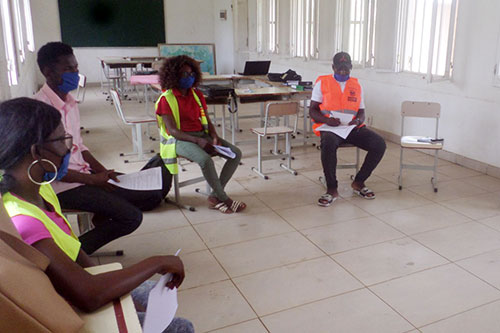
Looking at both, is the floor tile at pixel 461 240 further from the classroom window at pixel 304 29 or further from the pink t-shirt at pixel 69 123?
the classroom window at pixel 304 29

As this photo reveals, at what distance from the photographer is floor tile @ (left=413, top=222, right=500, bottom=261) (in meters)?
2.87

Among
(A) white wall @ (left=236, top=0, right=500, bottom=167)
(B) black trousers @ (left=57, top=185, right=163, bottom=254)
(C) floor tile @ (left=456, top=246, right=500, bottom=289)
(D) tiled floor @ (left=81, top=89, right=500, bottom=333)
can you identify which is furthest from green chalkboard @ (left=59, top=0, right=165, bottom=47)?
(C) floor tile @ (left=456, top=246, right=500, bottom=289)

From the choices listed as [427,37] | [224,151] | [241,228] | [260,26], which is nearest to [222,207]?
[241,228]

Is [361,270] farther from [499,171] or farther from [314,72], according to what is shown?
[314,72]

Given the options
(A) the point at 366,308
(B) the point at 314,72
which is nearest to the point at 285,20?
(B) the point at 314,72

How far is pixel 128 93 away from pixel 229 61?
309 cm

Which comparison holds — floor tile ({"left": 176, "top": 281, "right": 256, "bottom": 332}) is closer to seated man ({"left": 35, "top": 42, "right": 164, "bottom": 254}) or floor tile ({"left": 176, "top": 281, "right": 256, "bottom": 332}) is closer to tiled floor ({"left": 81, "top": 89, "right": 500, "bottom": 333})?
tiled floor ({"left": 81, "top": 89, "right": 500, "bottom": 333})

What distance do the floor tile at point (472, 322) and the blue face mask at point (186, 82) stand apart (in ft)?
8.00

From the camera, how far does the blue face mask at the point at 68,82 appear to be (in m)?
2.51

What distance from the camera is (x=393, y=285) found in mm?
2477

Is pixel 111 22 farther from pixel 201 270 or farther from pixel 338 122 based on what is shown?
pixel 201 270

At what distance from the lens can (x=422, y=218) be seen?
11.1 feet

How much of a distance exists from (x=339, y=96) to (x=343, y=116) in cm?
19

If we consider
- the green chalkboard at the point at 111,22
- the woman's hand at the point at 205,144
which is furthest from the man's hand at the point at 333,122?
the green chalkboard at the point at 111,22
